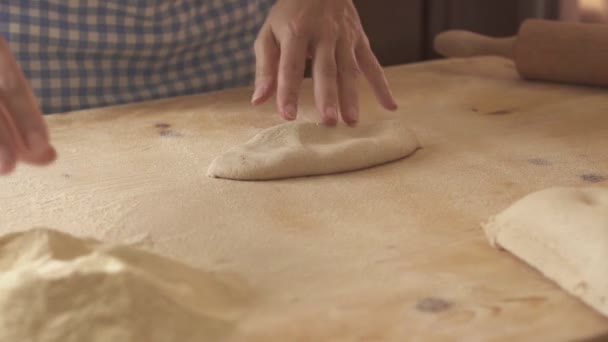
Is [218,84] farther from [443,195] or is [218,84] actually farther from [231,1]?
[443,195]

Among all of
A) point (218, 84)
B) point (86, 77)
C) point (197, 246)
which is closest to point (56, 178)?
point (197, 246)

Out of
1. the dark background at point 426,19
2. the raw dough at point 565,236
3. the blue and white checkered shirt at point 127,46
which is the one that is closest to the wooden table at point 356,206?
the raw dough at point 565,236

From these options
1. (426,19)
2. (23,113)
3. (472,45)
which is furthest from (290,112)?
(426,19)

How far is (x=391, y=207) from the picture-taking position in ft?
3.67

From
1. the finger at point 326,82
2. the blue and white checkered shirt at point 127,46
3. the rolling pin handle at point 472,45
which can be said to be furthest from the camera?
the rolling pin handle at point 472,45

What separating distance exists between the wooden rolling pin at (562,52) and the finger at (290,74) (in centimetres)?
54

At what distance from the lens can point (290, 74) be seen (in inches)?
52.7

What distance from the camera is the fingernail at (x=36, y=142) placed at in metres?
0.95

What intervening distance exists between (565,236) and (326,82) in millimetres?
526

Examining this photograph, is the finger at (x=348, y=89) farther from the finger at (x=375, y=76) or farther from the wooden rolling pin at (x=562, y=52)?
the wooden rolling pin at (x=562, y=52)

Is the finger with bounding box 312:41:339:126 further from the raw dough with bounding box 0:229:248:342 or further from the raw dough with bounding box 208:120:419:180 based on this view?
the raw dough with bounding box 0:229:248:342

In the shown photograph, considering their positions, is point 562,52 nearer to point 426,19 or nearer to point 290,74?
point 290,74

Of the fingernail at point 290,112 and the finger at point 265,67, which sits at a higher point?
the finger at point 265,67

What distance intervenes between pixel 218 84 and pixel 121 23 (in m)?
0.24
